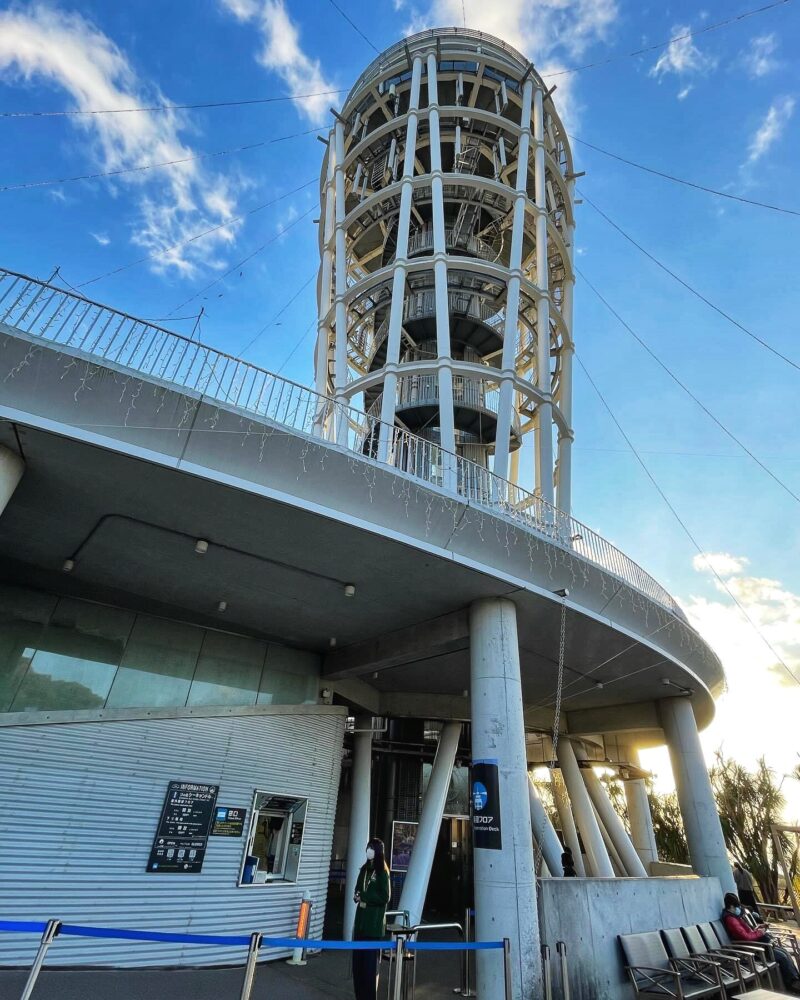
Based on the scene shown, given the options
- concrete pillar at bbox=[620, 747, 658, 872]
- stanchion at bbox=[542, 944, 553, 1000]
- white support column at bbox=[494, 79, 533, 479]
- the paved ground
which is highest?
white support column at bbox=[494, 79, 533, 479]

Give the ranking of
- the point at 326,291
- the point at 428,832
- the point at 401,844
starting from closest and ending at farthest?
the point at 428,832
the point at 401,844
the point at 326,291

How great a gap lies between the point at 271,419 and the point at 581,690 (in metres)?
12.4

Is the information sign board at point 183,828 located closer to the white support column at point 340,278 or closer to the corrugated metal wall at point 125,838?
the corrugated metal wall at point 125,838

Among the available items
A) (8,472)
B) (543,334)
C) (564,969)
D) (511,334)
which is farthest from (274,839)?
(543,334)

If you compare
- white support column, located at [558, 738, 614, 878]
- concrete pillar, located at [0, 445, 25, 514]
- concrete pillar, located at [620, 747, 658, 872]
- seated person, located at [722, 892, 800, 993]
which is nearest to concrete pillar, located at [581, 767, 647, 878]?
white support column, located at [558, 738, 614, 878]

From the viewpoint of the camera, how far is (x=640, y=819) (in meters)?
24.3

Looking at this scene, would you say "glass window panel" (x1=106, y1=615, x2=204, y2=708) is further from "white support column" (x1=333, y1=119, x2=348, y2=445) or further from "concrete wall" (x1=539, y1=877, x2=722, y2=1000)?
"concrete wall" (x1=539, y1=877, x2=722, y2=1000)

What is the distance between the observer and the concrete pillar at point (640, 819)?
23203mm

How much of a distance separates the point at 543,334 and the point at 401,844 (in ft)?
51.2

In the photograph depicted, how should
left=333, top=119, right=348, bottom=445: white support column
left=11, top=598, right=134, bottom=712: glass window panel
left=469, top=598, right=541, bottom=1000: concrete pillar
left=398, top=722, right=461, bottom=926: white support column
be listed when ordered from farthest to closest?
1. left=333, top=119, right=348, bottom=445: white support column
2. left=398, top=722, right=461, bottom=926: white support column
3. left=11, top=598, right=134, bottom=712: glass window panel
4. left=469, top=598, right=541, bottom=1000: concrete pillar

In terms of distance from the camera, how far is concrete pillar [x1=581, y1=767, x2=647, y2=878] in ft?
59.8

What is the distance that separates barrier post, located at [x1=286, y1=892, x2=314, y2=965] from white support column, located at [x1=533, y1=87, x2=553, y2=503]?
9550 mm

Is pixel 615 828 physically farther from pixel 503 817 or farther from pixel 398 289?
pixel 398 289

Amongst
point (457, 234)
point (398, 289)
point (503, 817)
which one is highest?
point (457, 234)
